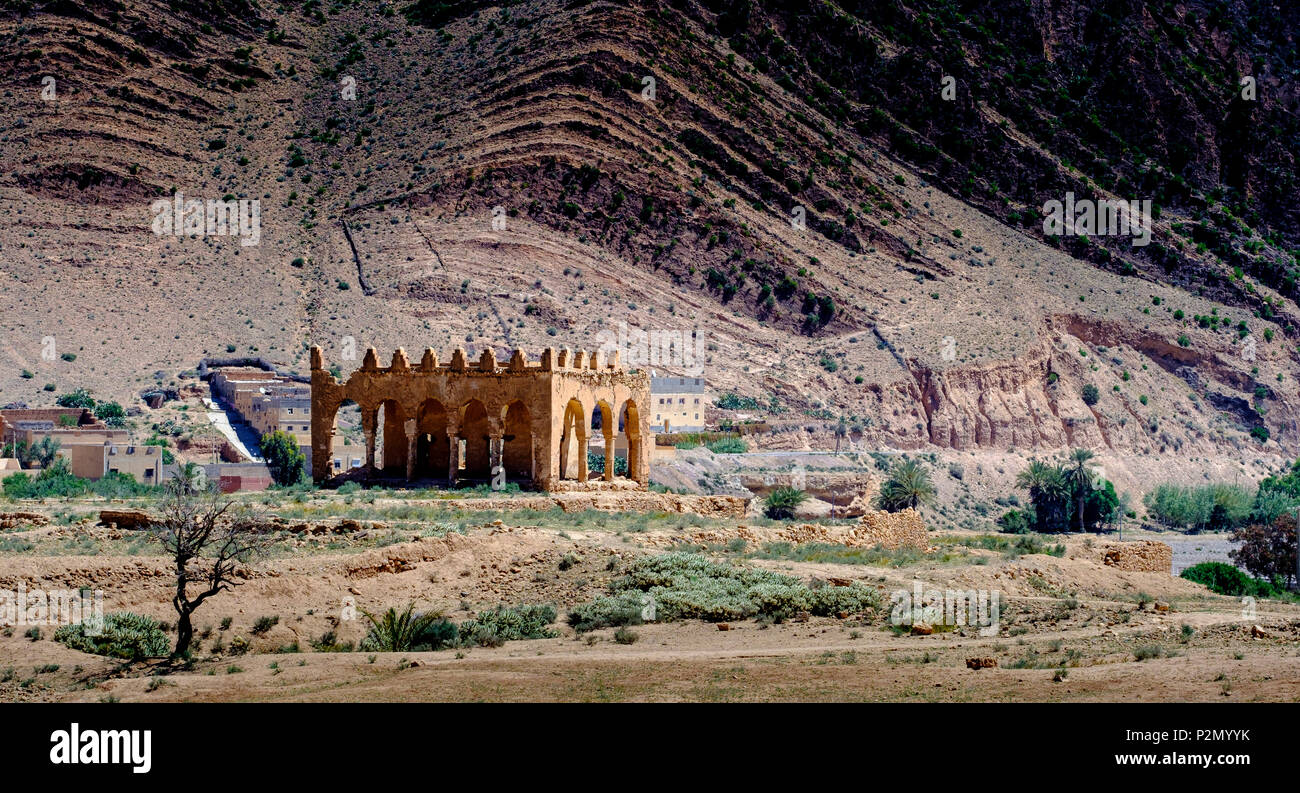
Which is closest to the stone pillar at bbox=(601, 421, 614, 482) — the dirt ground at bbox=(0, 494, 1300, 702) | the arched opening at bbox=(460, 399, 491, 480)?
the arched opening at bbox=(460, 399, 491, 480)

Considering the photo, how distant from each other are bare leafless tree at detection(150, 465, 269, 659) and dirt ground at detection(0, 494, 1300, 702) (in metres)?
0.34

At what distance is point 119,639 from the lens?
18281 mm

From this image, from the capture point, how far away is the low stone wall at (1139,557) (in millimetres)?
28891

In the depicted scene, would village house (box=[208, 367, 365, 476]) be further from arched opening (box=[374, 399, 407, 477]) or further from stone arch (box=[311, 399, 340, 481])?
stone arch (box=[311, 399, 340, 481])

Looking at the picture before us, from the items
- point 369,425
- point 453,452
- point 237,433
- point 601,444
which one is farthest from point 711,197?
point 453,452

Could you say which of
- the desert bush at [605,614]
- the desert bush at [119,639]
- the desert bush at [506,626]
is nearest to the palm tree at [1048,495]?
the desert bush at [605,614]

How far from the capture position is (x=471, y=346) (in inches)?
2640

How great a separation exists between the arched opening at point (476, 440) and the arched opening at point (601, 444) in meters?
2.56

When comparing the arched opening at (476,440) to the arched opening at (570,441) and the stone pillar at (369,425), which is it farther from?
the stone pillar at (369,425)

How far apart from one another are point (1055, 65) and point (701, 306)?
38.8 meters

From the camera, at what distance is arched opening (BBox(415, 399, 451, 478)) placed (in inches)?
1331

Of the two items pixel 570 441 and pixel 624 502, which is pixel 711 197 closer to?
pixel 570 441
